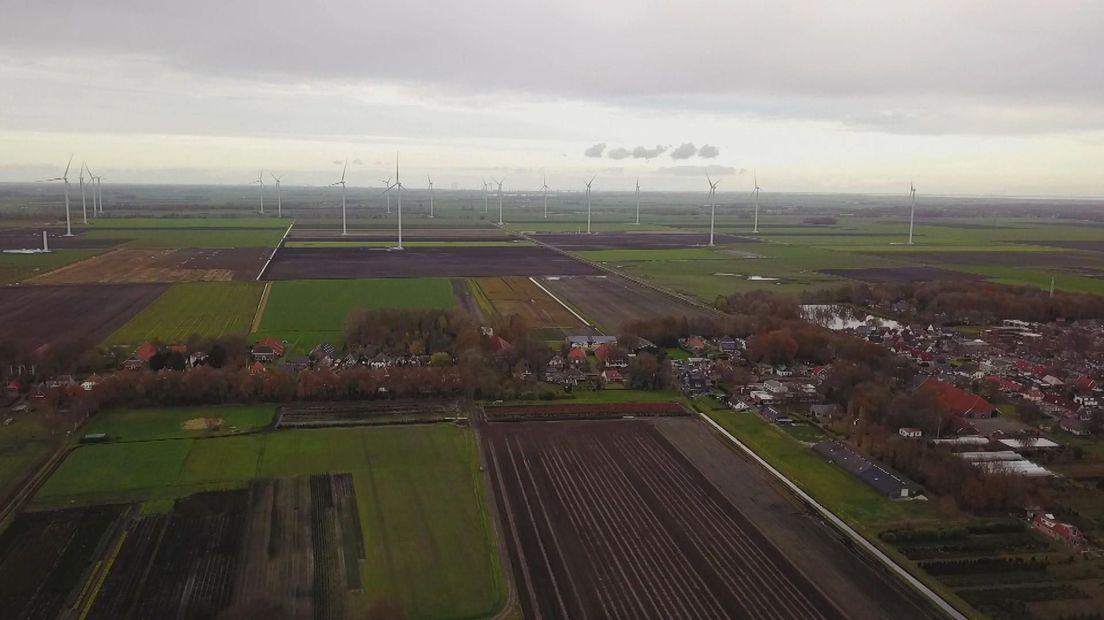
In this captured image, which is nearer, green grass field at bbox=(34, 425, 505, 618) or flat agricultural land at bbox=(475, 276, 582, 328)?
green grass field at bbox=(34, 425, 505, 618)

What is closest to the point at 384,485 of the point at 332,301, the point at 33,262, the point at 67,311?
the point at 332,301

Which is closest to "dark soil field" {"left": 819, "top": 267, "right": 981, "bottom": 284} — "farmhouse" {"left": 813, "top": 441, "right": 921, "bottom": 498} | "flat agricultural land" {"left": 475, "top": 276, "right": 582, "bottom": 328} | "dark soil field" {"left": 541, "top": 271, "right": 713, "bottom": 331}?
"dark soil field" {"left": 541, "top": 271, "right": 713, "bottom": 331}

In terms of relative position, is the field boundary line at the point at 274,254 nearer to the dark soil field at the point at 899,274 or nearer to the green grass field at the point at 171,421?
the green grass field at the point at 171,421

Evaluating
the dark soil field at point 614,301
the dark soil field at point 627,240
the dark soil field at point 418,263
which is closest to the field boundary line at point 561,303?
the dark soil field at point 614,301

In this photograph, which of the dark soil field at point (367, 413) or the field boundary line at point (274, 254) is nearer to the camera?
the dark soil field at point (367, 413)

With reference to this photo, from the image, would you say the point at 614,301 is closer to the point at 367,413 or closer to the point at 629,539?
the point at 367,413

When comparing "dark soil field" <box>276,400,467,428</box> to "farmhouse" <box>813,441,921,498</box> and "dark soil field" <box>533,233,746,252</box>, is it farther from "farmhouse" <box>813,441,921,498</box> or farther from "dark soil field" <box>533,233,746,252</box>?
"dark soil field" <box>533,233,746,252</box>
